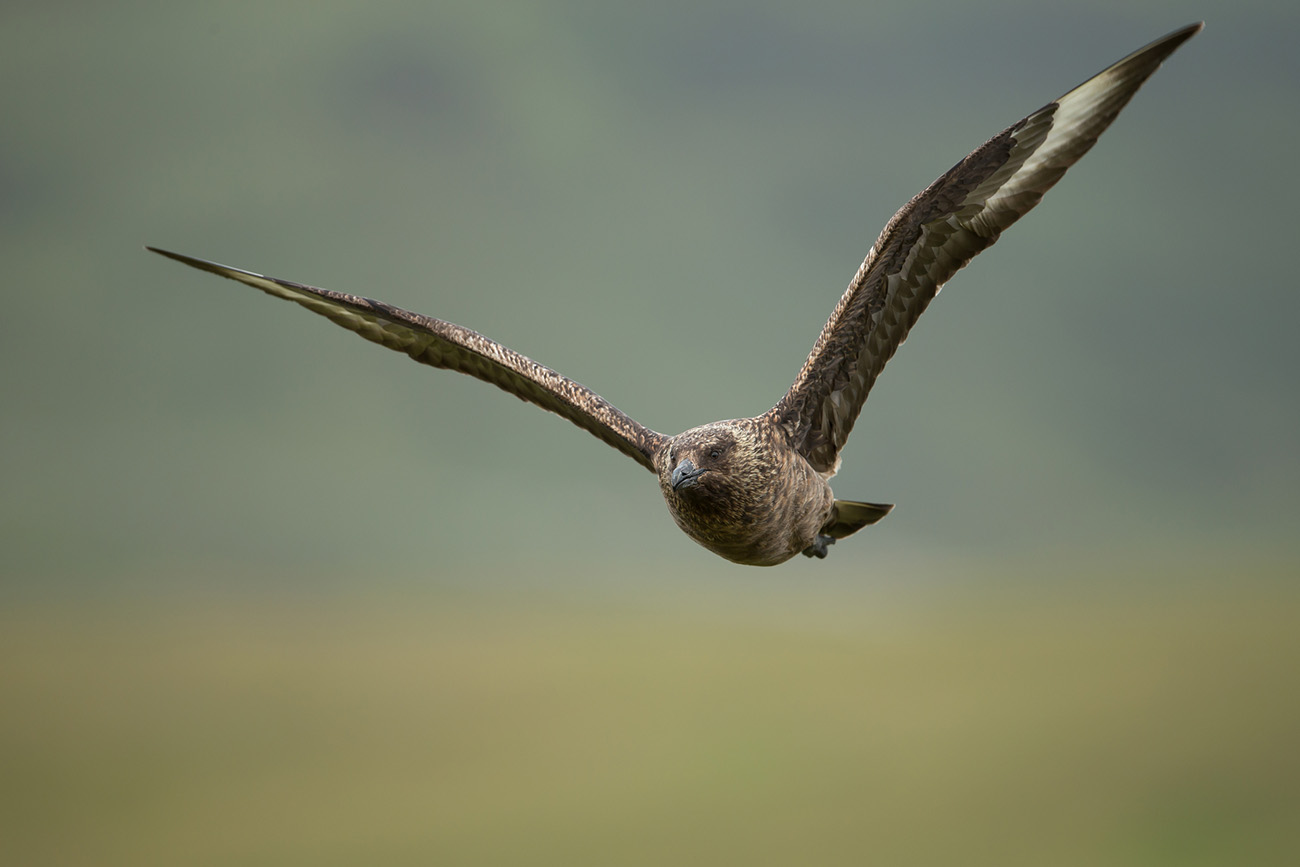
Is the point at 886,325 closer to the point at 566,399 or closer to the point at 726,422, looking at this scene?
the point at 726,422

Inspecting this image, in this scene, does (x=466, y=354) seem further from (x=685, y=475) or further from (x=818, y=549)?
(x=818, y=549)

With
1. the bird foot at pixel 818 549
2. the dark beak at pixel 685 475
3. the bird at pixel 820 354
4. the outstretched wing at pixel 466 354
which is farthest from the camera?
the bird foot at pixel 818 549

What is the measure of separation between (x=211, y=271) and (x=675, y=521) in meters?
2.70

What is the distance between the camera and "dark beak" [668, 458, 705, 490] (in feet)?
14.5

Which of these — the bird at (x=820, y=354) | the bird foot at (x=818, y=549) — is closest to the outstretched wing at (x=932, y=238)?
the bird at (x=820, y=354)

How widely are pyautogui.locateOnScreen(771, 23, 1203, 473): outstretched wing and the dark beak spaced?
86 centimetres

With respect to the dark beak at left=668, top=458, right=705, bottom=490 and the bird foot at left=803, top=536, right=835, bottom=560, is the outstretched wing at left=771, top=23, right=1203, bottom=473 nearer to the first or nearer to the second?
the bird foot at left=803, top=536, right=835, bottom=560

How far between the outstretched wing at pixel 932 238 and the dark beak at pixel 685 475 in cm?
86

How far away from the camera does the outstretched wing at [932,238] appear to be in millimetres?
4523

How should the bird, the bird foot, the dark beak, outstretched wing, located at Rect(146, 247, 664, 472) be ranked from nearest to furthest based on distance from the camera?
the dark beak, the bird, outstretched wing, located at Rect(146, 247, 664, 472), the bird foot

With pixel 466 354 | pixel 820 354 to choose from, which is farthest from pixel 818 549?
pixel 466 354

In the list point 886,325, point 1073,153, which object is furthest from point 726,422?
point 1073,153

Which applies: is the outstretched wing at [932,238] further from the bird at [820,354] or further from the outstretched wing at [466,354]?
the outstretched wing at [466,354]

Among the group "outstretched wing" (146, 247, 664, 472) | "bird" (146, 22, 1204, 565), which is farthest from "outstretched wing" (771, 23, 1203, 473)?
"outstretched wing" (146, 247, 664, 472)
